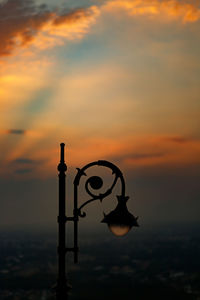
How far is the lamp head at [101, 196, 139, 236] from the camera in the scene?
23.7 feet

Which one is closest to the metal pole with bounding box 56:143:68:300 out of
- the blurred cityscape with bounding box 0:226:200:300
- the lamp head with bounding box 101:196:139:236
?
the lamp head with bounding box 101:196:139:236

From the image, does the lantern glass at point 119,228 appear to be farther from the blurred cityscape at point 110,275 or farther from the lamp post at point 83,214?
the blurred cityscape at point 110,275

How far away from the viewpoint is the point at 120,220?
725cm

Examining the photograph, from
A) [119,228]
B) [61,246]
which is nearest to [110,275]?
[119,228]

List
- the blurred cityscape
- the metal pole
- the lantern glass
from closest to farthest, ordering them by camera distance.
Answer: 1. the metal pole
2. the lantern glass
3. the blurred cityscape

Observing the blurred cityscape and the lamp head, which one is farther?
the blurred cityscape

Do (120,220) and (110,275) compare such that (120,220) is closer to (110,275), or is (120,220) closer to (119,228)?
(119,228)

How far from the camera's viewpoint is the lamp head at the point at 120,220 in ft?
23.7

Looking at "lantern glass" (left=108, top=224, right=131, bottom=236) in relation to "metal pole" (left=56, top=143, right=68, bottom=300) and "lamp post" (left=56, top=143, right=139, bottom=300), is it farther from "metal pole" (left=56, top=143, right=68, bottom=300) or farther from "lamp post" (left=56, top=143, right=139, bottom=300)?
"metal pole" (left=56, top=143, right=68, bottom=300)

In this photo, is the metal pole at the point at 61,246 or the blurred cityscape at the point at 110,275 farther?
the blurred cityscape at the point at 110,275

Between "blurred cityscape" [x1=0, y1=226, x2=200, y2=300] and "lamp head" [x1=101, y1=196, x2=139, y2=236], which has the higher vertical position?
"lamp head" [x1=101, y1=196, x2=139, y2=236]

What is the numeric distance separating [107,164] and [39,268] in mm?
119214

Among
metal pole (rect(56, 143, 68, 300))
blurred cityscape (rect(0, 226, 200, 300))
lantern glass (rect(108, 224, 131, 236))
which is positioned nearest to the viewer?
metal pole (rect(56, 143, 68, 300))

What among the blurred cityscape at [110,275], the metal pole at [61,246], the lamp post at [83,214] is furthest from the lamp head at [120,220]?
the blurred cityscape at [110,275]
